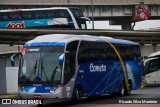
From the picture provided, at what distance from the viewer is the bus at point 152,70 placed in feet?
144

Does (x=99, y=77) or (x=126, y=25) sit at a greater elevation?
(x=99, y=77)

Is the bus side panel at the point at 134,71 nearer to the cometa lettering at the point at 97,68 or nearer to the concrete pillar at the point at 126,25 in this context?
the cometa lettering at the point at 97,68

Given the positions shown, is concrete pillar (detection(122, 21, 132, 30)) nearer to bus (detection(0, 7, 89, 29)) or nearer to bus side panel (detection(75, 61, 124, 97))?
bus (detection(0, 7, 89, 29))

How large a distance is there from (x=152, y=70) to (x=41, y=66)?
84.5 feet

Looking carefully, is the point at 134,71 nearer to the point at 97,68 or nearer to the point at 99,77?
the point at 99,77

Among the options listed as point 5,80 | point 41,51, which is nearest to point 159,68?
point 5,80

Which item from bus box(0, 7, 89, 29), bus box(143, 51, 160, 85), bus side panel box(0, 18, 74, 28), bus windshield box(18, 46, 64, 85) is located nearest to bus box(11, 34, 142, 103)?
bus windshield box(18, 46, 64, 85)

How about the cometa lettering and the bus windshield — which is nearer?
the bus windshield

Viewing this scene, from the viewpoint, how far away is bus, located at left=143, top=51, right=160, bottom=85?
4374cm

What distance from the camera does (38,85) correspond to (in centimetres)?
1988

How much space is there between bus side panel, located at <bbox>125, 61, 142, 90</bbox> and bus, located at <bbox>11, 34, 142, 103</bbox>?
2.04 m

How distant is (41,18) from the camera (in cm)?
5162

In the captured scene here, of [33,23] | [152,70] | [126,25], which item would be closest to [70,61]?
[152,70]

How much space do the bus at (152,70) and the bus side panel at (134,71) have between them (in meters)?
14.7
